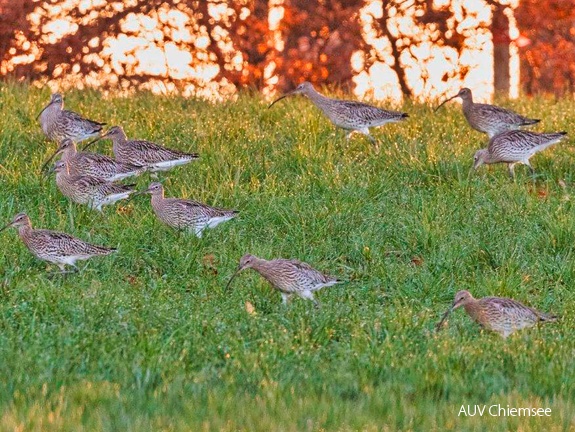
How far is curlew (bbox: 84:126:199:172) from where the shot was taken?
1323 cm

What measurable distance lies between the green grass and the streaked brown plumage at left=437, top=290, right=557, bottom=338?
125mm

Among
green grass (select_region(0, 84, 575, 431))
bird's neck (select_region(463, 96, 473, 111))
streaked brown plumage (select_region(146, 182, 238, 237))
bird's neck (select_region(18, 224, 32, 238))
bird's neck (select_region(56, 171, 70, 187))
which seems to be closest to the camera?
green grass (select_region(0, 84, 575, 431))

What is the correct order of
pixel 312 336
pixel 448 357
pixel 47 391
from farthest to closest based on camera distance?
pixel 312 336 → pixel 448 357 → pixel 47 391

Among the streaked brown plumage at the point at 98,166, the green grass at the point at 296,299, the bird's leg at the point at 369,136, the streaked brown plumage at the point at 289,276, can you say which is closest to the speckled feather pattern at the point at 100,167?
the streaked brown plumage at the point at 98,166

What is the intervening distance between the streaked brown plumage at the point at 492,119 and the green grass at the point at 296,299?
0.80 feet

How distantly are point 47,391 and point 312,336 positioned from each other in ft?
6.93

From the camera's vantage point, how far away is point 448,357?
323 inches

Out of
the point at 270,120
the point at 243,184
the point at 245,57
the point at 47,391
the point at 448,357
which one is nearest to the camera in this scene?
the point at 47,391

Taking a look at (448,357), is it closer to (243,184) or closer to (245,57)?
(243,184)

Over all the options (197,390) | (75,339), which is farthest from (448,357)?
(75,339)

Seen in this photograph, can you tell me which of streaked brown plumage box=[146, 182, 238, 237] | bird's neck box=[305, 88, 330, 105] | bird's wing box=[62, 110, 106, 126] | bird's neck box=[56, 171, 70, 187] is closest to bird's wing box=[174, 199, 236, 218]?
streaked brown plumage box=[146, 182, 238, 237]

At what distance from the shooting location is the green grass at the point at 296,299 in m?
7.39

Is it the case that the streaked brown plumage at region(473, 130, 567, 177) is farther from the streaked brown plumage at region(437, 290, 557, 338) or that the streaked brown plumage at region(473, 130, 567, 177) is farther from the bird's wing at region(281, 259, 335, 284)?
the streaked brown plumage at region(437, 290, 557, 338)

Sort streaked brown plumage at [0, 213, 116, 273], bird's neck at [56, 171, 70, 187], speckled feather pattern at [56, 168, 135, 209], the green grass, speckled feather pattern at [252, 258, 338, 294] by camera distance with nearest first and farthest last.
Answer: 1. the green grass
2. speckled feather pattern at [252, 258, 338, 294]
3. streaked brown plumage at [0, 213, 116, 273]
4. speckled feather pattern at [56, 168, 135, 209]
5. bird's neck at [56, 171, 70, 187]
